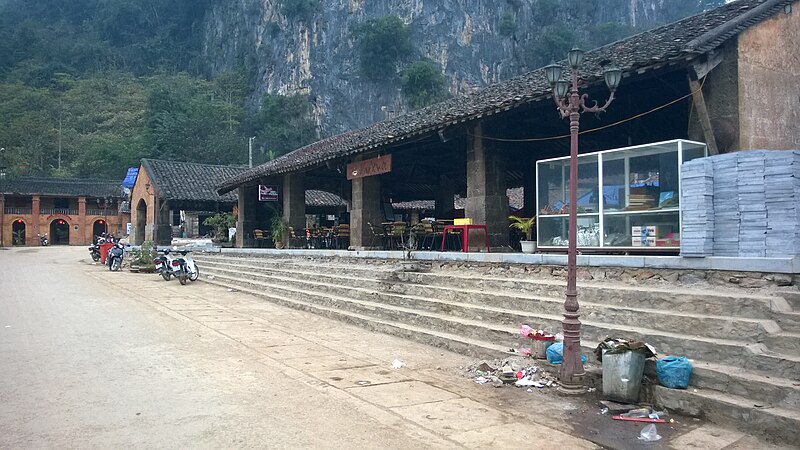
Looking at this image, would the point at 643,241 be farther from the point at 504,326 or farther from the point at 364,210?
the point at 364,210

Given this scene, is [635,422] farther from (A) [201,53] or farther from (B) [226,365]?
(A) [201,53]

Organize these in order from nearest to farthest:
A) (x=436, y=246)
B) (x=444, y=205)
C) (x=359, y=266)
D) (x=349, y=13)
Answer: (x=359, y=266), (x=436, y=246), (x=444, y=205), (x=349, y=13)

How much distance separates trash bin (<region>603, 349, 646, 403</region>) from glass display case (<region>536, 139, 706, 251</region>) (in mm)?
2730

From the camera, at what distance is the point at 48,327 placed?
8969 millimetres

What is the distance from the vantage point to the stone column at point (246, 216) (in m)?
22.1

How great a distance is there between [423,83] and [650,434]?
174ft

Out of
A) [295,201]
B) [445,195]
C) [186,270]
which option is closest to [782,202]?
[445,195]

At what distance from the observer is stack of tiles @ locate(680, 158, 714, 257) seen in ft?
20.7

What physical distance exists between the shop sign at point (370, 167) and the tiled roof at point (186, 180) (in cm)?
1252

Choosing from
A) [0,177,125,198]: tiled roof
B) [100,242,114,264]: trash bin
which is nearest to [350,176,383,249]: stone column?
[100,242,114,264]: trash bin

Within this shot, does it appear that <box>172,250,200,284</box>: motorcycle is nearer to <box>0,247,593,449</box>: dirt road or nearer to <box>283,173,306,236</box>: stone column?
<box>283,173,306,236</box>: stone column

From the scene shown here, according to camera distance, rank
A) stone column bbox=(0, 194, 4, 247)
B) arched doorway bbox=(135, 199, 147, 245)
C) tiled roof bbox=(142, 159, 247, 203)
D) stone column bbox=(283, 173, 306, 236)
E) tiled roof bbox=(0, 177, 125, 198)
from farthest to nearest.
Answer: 1. tiled roof bbox=(0, 177, 125, 198)
2. stone column bbox=(0, 194, 4, 247)
3. arched doorway bbox=(135, 199, 147, 245)
4. tiled roof bbox=(142, 159, 247, 203)
5. stone column bbox=(283, 173, 306, 236)

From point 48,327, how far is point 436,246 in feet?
27.8

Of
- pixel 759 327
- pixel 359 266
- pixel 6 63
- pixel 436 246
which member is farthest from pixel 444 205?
pixel 6 63
